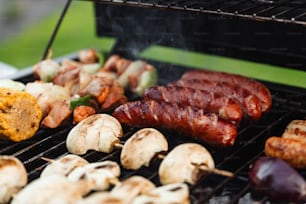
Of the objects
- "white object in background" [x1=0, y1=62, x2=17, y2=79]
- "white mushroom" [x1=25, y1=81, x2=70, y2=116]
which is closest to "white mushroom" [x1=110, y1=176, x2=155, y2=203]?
"white mushroom" [x1=25, y1=81, x2=70, y2=116]

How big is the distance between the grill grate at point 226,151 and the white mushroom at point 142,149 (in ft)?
0.23

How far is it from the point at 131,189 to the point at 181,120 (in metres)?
0.91

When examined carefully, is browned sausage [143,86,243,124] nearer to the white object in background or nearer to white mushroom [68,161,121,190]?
white mushroom [68,161,121,190]

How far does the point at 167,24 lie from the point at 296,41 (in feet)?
4.12

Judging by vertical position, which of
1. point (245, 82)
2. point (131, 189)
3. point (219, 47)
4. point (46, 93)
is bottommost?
point (131, 189)

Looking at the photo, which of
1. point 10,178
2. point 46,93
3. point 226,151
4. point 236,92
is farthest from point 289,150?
point 46,93

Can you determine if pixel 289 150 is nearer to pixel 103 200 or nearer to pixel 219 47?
pixel 103 200

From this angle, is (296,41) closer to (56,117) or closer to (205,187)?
(205,187)

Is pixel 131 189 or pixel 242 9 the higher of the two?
pixel 242 9

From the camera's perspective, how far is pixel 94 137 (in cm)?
329

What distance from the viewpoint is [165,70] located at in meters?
4.71

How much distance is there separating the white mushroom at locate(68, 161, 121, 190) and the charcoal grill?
8.9 inches

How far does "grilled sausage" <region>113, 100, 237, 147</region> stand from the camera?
3211 millimetres

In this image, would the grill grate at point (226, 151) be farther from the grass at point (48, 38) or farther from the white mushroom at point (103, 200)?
the grass at point (48, 38)
